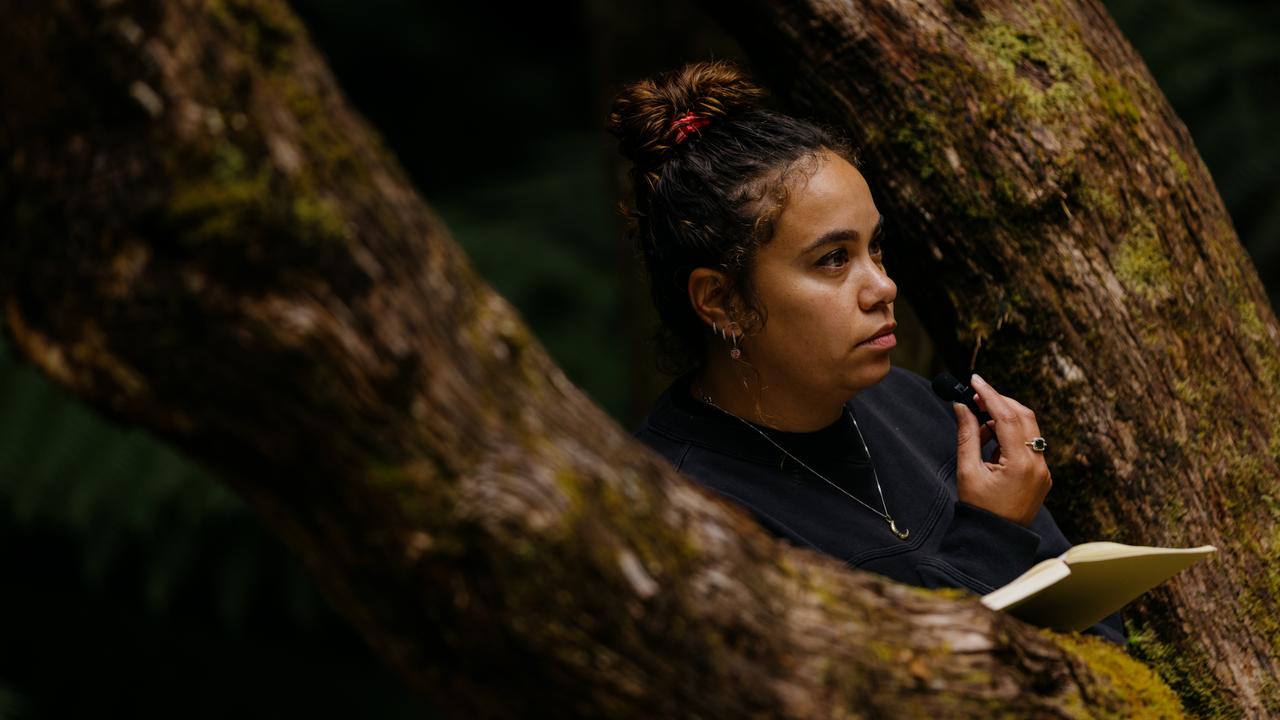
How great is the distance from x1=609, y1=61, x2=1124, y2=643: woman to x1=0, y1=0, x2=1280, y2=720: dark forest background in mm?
2235

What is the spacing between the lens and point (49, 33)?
89cm

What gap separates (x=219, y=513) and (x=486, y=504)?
3.72 metres

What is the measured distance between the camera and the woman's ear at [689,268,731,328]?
62.3 inches

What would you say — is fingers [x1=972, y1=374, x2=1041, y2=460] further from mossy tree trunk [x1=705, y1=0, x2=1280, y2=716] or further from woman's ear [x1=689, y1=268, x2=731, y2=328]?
woman's ear [x1=689, y1=268, x2=731, y2=328]

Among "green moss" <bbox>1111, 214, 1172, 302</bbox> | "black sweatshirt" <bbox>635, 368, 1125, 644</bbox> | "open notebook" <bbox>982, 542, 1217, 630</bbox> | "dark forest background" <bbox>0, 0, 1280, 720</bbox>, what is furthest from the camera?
"dark forest background" <bbox>0, 0, 1280, 720</bbox>

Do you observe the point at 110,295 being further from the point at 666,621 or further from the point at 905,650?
the point at 905,650

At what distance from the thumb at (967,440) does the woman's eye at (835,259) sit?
230 mm

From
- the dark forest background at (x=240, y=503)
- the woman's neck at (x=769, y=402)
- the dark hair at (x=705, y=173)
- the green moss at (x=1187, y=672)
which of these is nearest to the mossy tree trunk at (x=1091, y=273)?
the green moss at (x=1187, y=672)

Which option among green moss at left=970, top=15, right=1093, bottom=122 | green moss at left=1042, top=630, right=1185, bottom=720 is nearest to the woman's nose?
green moss at left=970, top=15, right=1093, bottom=122

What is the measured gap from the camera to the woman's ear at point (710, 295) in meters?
1.58

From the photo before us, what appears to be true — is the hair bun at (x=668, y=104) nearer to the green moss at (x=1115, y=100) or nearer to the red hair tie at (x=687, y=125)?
the red hair tie at (x=687, y=125)

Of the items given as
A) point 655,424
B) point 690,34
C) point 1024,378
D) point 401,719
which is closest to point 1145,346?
point 1024,378

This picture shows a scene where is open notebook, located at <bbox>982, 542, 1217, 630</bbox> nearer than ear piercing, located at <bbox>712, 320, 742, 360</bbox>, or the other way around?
open notebook, located at <bbox>982, 542, 1217, 630</bbox>

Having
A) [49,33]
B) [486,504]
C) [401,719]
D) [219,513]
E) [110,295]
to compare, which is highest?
[49,33]
